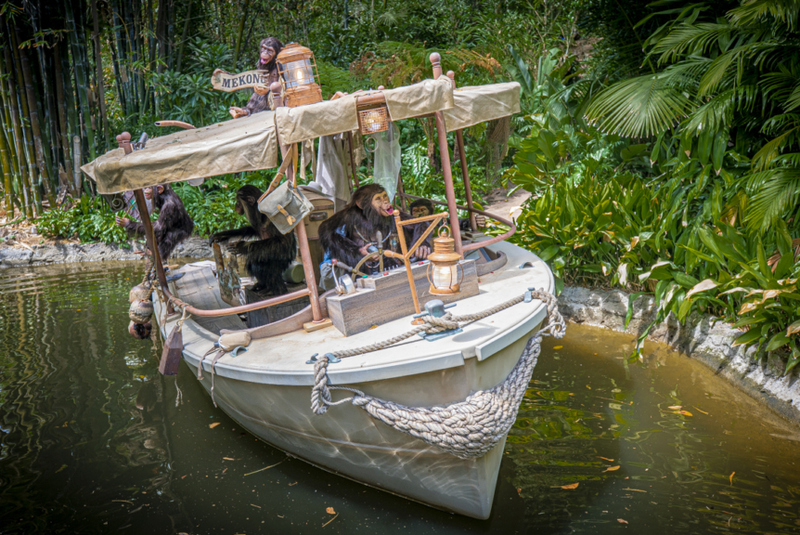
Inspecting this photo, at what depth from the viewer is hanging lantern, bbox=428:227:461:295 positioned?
3.30 m

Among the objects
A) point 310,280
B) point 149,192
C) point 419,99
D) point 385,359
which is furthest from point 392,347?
point 149,192

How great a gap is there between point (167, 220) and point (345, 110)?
95.0 inches

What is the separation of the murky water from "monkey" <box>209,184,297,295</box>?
1.18m

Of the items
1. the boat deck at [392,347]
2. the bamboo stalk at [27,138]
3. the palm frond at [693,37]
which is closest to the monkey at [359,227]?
the boat deck at [392,347]

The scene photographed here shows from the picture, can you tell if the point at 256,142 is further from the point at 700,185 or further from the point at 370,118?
the point at 700,185

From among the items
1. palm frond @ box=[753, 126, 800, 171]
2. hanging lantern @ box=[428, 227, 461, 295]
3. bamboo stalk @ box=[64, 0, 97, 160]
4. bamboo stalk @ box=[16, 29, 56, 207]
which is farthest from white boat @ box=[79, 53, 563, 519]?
bamboo stalk @ box=[16, 29, 56, 207]

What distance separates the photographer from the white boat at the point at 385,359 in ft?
10.3

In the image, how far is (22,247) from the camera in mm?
10617

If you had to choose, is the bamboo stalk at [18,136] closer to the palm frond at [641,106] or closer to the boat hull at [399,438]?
the boat hull at [399,438]

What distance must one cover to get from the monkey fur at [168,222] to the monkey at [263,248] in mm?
574

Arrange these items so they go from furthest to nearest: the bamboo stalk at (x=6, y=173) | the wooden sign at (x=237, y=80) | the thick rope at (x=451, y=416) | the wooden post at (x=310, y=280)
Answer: the bamboo stalk at (x=6, y=173), the wooden sign at (x=237, y=80), the wooden post at (x=310, y=280), the thick rope at (x=451, y=416)

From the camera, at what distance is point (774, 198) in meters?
4.55

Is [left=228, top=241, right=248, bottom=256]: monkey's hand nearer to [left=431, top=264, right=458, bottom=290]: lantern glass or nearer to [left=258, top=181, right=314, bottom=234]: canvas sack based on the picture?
[left=258, top=181, right=314, bottom=234]: canvas sack

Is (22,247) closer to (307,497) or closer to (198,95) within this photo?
(198,95)
